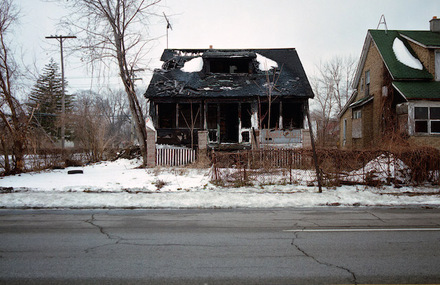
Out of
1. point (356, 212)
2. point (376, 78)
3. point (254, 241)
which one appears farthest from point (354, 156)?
point (376, 78)

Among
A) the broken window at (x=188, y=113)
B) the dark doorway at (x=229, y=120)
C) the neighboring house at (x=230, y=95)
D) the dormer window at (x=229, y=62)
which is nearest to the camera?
the neighboring house at (x=230, y=95)

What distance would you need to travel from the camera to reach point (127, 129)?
252 ft

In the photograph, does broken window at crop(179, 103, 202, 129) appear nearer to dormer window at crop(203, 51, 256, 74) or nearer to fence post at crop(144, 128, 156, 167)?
dormer window at crop(203, 51, 256, 74)

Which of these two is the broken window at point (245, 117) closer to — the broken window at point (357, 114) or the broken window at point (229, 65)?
the broken window at point (229, 65)

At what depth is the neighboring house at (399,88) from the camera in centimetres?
1698

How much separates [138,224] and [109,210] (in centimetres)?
202

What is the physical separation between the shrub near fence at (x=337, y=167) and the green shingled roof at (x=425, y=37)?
11595mm

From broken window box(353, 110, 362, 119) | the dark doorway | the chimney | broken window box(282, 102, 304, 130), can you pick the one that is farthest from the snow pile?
the dark doorway

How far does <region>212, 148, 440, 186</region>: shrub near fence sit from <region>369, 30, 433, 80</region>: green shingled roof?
9805mm

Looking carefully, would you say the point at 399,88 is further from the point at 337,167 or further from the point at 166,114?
the point at 166,114

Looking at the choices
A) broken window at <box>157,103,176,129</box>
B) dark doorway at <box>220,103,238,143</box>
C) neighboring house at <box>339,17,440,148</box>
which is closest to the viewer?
neighboring house at <box>339,17,440,148</box>

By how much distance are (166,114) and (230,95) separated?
573 centimetres

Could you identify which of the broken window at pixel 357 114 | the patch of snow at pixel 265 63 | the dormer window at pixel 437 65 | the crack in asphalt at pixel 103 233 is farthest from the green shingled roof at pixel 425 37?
the crack in asphalt at pixel 103 233

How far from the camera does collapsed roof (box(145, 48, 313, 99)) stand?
715 inches
